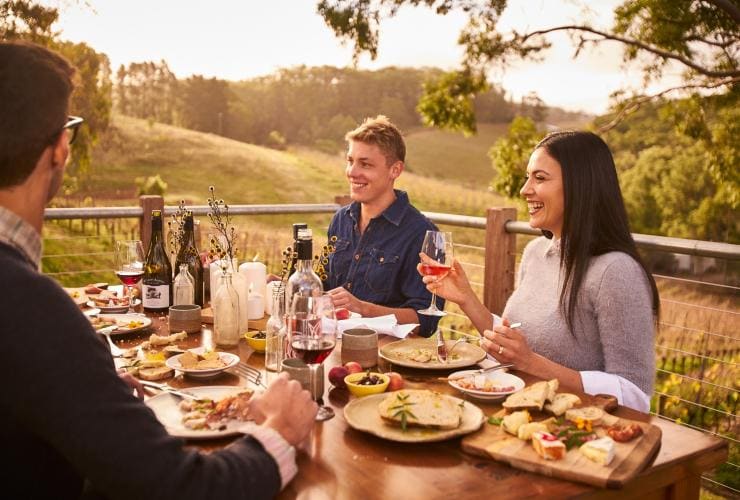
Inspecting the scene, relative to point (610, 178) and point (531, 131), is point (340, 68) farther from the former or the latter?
point (610, 178)

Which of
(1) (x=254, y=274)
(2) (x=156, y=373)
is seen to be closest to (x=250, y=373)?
(2) (x=156, y=373)

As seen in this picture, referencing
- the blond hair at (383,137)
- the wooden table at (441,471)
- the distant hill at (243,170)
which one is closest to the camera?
the wooden table at (441,471)

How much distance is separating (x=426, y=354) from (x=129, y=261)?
4.33 feet

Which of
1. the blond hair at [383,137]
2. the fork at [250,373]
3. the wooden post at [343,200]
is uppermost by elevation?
the blond hair at [383,137]

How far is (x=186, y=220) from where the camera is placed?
8.51 ft

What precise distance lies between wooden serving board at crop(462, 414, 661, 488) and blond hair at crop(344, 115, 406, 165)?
6.93 ft

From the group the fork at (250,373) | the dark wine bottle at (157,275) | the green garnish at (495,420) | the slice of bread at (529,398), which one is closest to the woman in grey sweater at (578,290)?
the slice of bread at (529,398)

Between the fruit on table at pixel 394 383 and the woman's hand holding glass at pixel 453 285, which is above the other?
the woman's hand holding glass at pixel 453 285

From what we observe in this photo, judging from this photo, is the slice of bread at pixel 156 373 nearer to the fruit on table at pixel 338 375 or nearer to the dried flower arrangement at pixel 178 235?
the fruit on table at pixel 338 375

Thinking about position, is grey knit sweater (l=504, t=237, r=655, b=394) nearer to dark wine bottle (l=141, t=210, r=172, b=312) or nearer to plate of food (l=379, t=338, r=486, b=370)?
plate of food (l=379, t=338, r=486, b=370)

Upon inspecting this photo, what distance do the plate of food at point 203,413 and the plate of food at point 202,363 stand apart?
163 mm

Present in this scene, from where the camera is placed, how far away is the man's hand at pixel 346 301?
2529 millimetres

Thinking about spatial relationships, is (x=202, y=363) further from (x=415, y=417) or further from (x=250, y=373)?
(x=415, y=417)

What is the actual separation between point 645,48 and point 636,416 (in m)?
7.38
